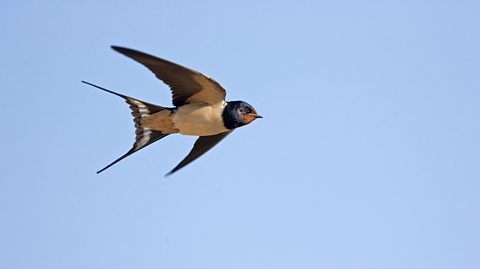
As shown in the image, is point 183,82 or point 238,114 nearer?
point 183,82

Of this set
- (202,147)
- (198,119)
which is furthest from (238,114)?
(202,147)

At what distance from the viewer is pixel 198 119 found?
7.60 m

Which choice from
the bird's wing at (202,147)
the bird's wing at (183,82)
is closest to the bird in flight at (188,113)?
the bird's wing at (183,82)

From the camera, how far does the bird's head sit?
7695 mm

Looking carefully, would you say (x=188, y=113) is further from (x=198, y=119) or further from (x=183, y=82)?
(x=183, y=82)

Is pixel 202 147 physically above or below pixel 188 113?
below

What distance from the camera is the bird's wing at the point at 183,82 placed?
7.01 m

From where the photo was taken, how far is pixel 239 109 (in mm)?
7742

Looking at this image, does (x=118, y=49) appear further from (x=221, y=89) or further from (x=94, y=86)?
(x=221, y=89)

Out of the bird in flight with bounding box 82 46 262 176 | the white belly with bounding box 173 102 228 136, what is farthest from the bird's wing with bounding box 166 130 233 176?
the white belly with bounding box 173 102 228 136

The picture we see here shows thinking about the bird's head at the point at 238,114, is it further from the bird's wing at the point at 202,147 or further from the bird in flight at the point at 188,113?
the bird's wing at the point at 202,147

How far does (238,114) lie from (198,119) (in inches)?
13.3

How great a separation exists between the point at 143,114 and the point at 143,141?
22 centimetres

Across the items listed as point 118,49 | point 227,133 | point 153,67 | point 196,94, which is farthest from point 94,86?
point 227,133
